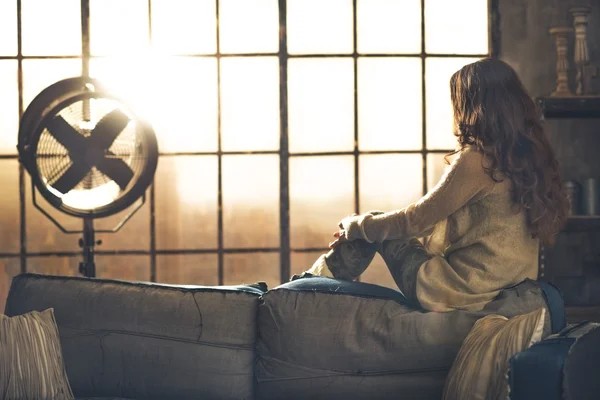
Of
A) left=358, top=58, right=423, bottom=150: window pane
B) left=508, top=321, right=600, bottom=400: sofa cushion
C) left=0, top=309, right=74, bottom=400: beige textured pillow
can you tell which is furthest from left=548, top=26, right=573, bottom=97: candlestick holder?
left=0, top=309, right=74, bottom=400: beige textured pillow

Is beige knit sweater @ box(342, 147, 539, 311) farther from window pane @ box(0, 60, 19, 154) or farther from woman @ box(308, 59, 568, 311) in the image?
window pane @ box(0, 60, 19, 154)

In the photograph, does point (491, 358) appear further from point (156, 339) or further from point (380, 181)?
point (380, 181)

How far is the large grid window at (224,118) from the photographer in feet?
16.2

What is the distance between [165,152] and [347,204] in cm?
99

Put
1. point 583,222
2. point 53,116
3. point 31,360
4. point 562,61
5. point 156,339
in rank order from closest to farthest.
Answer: point 31,360
point 156,339
point 53,116
point 583,222
point 562,61

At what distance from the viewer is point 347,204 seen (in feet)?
16.4

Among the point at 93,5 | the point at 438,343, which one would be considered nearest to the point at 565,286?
the point at 438,343

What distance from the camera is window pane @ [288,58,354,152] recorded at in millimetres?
4965

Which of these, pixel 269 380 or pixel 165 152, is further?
pixel 165 152

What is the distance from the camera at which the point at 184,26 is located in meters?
4.94

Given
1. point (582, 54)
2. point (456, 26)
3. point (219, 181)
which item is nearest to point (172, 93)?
point (219, 181)

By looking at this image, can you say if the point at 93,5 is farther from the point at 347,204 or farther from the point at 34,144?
the point at 347,204

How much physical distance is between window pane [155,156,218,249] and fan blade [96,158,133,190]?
883 millimetres

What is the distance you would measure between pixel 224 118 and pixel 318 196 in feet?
2.09
